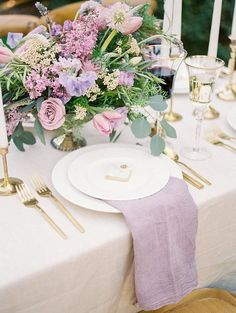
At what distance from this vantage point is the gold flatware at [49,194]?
0.92 m

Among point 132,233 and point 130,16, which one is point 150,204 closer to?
point 132,233

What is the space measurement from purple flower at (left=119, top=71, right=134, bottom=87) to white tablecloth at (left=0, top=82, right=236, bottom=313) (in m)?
0.25

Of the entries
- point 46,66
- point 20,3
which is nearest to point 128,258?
point 46,66

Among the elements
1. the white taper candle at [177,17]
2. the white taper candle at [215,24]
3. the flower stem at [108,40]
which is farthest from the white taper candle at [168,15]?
the flower stem at [108,40]

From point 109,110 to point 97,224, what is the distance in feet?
0.88

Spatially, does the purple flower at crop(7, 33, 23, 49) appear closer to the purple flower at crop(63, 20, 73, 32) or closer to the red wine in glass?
the purple flower at crop(63, 20, 73, 32)

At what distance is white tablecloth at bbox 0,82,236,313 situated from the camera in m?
0.83

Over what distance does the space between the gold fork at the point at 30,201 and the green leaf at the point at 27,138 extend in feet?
0.53

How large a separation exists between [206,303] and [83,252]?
0.37 metres

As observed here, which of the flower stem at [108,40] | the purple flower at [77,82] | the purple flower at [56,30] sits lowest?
the purple flower at [77,82]

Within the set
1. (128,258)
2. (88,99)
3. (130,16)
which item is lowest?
(128,258)

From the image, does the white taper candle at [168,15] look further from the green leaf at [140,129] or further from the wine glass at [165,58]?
the green leaf at [140,129]

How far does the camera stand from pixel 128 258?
94cm

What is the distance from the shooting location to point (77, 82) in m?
0.98
